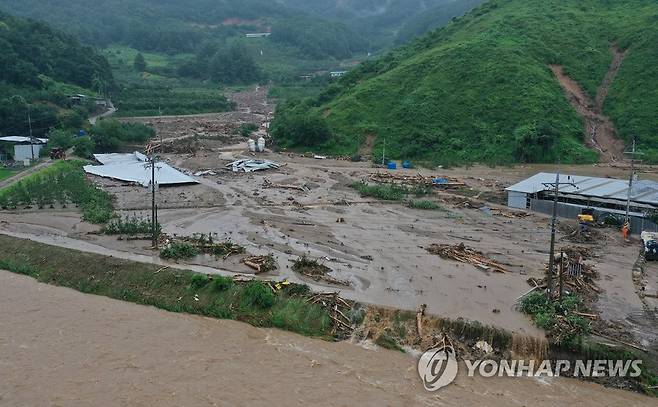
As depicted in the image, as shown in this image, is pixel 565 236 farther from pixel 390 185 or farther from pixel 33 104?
pixel 33 104

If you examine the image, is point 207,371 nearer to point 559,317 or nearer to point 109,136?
point 559,317

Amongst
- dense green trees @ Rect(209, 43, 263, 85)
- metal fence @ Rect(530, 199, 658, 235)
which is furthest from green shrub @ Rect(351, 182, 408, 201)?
dense green trees @ Rect(209, 43, 263, 85)

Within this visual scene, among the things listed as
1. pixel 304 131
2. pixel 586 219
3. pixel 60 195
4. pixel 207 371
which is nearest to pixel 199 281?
pixel 207 371

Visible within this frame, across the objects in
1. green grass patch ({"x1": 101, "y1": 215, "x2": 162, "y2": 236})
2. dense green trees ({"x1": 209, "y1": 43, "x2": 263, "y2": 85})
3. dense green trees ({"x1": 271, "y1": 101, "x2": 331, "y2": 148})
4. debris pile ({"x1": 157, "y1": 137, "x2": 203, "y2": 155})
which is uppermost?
dense green trees ({"x1": 209, "y1": 43, "x2": 263, "y2": 85})

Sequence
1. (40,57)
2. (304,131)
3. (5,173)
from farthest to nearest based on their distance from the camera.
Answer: (40,57), (304,131), (5,173)

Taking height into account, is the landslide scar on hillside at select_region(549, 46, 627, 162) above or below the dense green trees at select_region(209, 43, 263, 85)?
below

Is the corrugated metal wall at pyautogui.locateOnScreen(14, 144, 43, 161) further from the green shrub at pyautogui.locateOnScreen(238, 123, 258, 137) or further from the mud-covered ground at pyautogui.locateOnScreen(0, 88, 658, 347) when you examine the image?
the green shrub at pyautogui.locateOnScreen(238, 123, 258, 137)

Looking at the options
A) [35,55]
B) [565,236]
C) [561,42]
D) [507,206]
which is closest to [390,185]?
[507,206]
